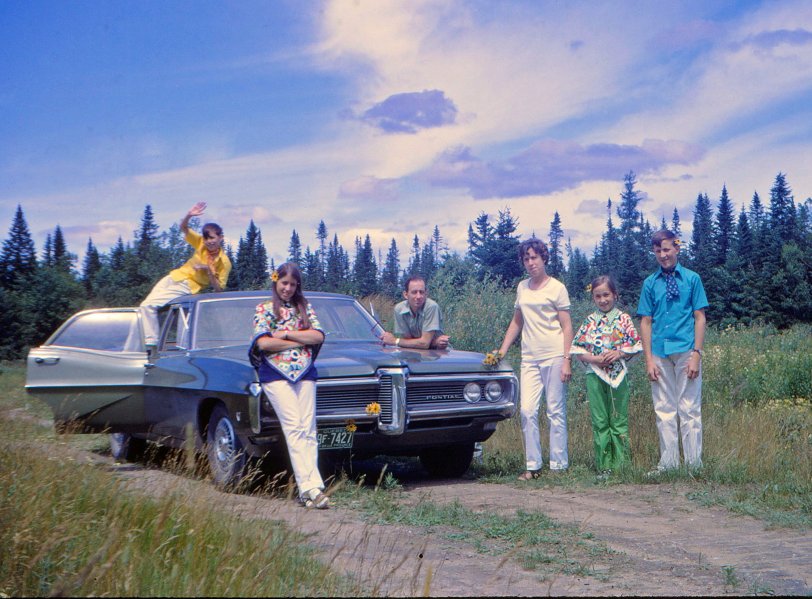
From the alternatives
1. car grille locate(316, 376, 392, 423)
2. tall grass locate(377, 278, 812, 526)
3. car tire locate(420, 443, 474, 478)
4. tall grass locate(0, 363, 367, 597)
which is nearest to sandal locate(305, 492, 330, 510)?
car grille locate(316, 376, 392, 423)

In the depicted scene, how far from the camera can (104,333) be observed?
9258mm

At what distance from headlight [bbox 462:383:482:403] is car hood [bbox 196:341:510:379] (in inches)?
5.5

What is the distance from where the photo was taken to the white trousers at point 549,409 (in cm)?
796

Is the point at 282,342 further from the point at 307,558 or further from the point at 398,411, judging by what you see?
the point at 307,558

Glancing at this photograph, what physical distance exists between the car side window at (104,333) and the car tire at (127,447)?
1.18 metres

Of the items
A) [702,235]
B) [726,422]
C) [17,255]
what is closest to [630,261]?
[702,235]

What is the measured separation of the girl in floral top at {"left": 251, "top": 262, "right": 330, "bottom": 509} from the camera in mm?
6652

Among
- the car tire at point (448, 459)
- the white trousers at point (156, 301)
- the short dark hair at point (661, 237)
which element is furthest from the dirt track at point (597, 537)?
the white trousers at point (156, 301)

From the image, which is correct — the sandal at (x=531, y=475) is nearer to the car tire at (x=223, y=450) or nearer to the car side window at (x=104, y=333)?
the car tire at (x=223, y=450)

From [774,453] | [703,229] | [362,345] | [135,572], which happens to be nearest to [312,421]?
[362,345]

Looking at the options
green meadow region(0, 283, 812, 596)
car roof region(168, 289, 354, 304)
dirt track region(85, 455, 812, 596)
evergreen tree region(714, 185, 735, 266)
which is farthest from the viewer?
evergreen tree region(714, 185, 735, 266)

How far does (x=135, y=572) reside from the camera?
3.49 meters

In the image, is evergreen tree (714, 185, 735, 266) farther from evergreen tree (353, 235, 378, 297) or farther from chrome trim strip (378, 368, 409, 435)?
chrome trim strip (378, 368, 409, 435)

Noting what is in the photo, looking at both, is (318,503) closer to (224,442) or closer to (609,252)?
(224,442)
